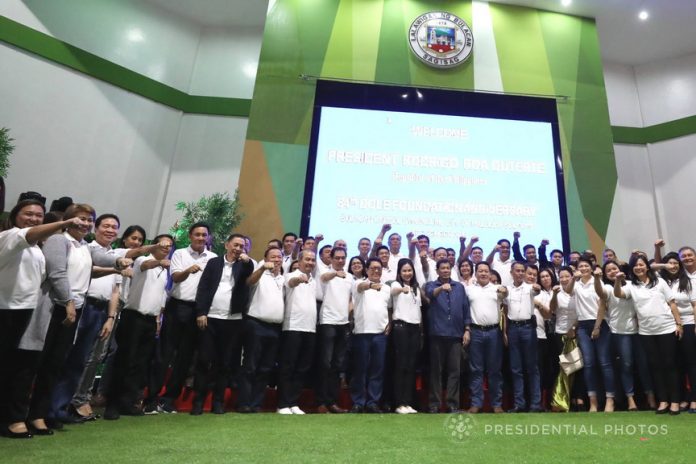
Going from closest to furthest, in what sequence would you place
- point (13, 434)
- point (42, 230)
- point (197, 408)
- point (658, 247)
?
point (42, 230)
point (13, 434)
point (197, 408)
point (658, 247)

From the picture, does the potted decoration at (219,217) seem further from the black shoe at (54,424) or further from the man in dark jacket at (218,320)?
the black shoe at (54,424)

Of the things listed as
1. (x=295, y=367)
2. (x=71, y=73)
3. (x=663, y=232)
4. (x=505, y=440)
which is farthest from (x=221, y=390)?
(x=663, y=232)

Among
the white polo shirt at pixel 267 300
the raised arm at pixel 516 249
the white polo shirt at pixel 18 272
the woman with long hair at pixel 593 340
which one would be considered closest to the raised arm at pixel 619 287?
the woman with long hair at pixel 593 340

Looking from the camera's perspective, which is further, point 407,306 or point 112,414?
point 407,306

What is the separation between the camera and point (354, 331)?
3916 millimetres

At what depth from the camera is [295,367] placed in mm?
3723

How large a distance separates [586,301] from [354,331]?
213cm

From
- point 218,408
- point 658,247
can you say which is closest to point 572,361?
point 658,247

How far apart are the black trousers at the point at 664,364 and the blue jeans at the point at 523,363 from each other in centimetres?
88

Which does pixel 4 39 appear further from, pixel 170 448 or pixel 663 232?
pixel 663 232

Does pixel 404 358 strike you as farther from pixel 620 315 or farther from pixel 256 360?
pixel 620 315

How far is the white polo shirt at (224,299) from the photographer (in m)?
3.46

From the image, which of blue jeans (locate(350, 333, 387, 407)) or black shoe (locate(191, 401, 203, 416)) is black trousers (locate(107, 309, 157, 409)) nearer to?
black shoe (locate(191, 401, 203, 416))

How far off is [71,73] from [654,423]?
8.82 metres
